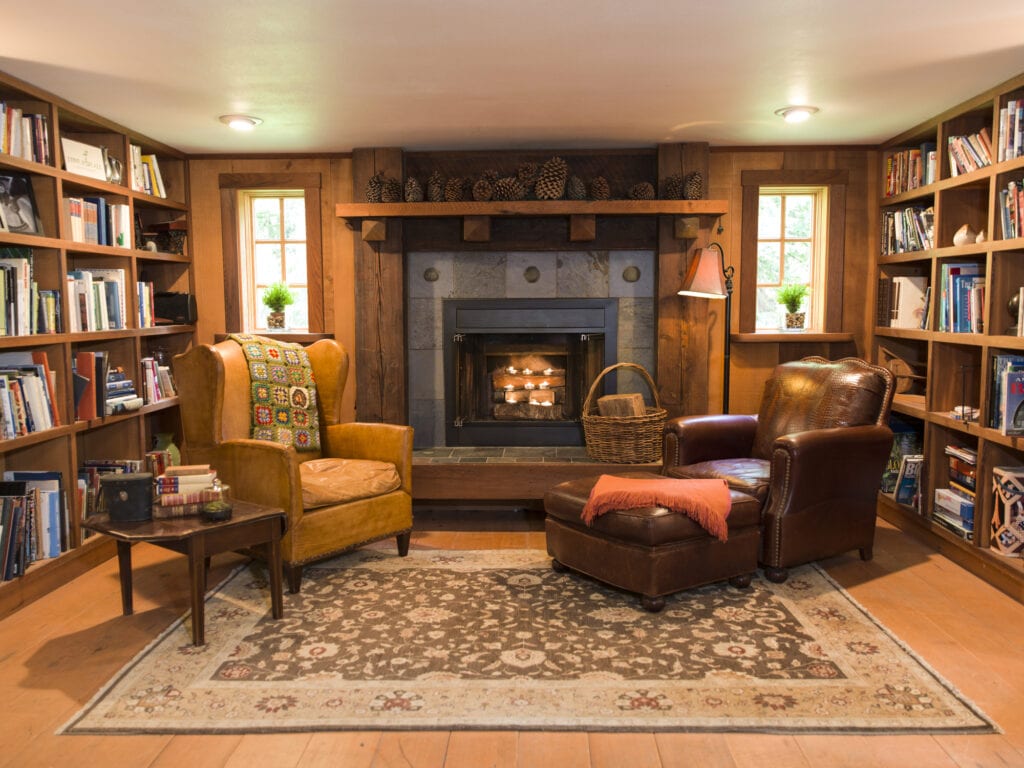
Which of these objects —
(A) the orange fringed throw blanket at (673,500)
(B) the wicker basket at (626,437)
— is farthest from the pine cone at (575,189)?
(A) the orange fringed throw blanket at (673,500)

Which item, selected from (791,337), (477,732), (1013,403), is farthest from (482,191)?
(477,732)

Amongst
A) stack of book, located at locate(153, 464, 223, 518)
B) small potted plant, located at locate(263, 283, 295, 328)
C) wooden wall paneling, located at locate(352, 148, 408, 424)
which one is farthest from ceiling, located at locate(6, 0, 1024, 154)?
stack of book, located at locate(153, 464, 223, 518)

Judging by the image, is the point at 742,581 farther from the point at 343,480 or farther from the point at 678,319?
the point at 678,319

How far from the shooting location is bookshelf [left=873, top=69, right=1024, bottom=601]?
3.72 metres

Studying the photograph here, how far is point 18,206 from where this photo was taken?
3.60 m

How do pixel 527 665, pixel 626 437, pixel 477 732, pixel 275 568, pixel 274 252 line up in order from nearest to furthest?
pixel 477 732, pixel 527 665, pixel 275 568, pixel 626 437, pixel 274 252

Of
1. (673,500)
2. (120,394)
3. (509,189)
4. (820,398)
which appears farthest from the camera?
(509,189)

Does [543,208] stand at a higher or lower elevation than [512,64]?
lower

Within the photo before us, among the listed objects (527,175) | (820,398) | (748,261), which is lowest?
(820,398)

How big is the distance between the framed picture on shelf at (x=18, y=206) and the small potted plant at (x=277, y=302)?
1.54 meters

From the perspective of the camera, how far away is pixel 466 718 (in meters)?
2.45

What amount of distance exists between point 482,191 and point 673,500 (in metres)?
2.39

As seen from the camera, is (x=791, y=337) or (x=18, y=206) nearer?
(x=18, y=206)

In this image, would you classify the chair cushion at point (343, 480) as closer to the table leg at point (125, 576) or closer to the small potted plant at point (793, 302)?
the table leg at point (125, 576)
